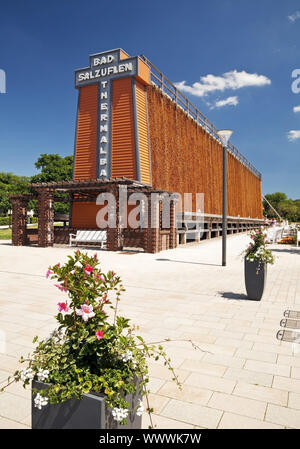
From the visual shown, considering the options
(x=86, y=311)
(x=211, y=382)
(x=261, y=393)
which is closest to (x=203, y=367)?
(x=211, y=382)

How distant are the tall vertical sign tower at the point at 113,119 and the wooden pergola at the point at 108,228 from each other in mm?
1868

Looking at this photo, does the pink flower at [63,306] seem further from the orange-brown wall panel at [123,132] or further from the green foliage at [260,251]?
the orange-brown wall panel at [123,132]

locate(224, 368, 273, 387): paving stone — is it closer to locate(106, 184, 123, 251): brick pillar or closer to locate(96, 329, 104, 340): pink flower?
locate(96, 329, 104, 340): pink flower

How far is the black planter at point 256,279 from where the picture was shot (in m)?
6.33

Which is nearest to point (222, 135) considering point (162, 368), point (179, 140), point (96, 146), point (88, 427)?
point (162, 368)

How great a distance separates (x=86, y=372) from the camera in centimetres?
186

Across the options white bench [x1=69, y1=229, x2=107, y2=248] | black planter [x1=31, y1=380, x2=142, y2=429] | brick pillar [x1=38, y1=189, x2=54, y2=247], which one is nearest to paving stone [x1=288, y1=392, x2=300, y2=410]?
black planter [x1=31, y1=380, x2=142, y2=429]

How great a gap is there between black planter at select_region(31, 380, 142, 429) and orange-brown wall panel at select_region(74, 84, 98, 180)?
62.3ft

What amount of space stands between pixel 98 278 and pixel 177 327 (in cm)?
314

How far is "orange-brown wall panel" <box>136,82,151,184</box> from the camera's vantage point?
62.7 feet

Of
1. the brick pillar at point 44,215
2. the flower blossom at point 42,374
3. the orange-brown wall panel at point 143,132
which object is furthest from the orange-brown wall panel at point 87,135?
the flower blossom at point 42,374

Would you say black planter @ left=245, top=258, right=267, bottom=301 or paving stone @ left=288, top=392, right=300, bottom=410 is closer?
paving stone @ left=288, top=392, right=300, bottom=410

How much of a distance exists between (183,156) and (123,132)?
6471 millimetres

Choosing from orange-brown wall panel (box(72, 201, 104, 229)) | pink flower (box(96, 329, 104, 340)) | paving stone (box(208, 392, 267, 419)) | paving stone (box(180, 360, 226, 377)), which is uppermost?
orange-brown wall panel (box(72, 201, 104, 229))
